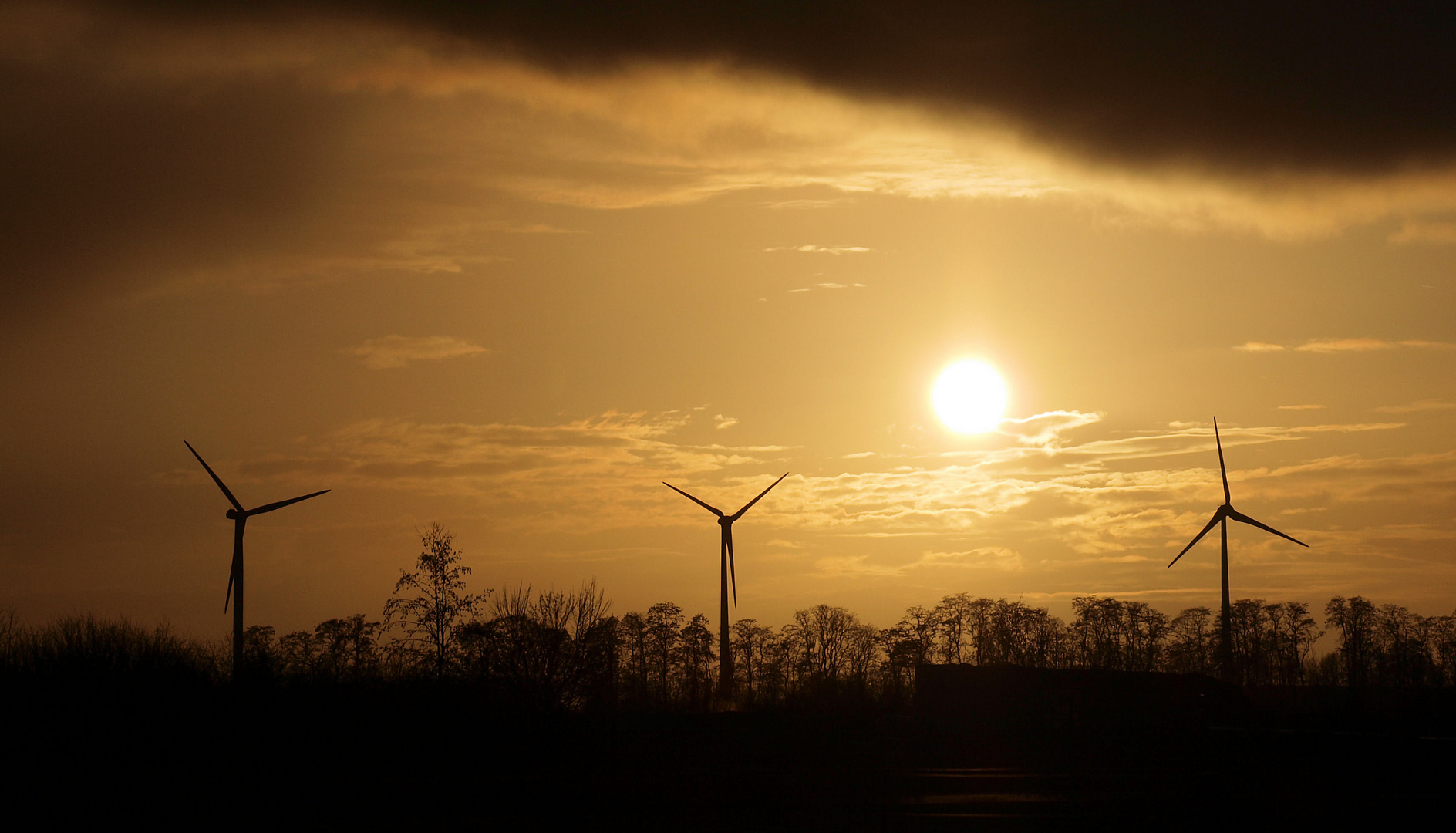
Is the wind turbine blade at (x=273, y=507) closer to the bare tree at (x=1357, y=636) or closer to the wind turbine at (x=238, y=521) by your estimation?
the wind turbine at (x=238, y=521)

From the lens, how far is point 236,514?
62406 millimetres

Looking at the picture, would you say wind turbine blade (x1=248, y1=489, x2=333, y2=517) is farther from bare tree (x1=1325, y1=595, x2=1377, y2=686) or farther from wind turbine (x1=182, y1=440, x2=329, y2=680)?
bare tree (x1=1325, y1=595, x2=1377, y2=686)

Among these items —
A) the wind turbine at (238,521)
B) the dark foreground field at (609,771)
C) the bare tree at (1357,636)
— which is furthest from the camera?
the bare tree at (1357,636)

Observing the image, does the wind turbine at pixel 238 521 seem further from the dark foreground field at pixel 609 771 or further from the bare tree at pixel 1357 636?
the bare tree at pixel 1357 636

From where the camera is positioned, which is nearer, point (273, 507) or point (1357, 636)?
point (273, 507)

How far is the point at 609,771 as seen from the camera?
127 ft

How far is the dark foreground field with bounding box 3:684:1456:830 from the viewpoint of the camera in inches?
1056

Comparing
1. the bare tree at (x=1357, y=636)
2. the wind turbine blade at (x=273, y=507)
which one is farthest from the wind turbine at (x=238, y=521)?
the bare tree at (x=1357, y=636)

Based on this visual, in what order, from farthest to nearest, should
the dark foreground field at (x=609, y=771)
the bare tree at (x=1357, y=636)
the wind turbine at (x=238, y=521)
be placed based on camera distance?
the bare tree at (x=1357, y=636), the wind turbine at (x=238, y=521), the dark foreground field at (x=609, y=771)

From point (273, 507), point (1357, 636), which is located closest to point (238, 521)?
point (273, 507)

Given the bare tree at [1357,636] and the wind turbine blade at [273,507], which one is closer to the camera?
the wind turbine blade at [273,507]

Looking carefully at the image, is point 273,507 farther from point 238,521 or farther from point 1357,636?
point 1357,636

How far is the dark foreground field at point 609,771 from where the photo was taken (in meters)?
26.8

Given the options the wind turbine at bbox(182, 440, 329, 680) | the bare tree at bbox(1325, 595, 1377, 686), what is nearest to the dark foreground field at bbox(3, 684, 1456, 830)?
the wind turbine at bbox(182, 440, 329, 680)
